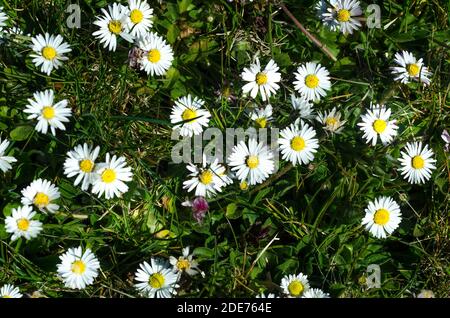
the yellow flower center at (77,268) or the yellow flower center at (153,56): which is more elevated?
the yellow flower center at (153,56)

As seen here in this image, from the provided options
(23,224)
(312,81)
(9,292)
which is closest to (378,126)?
(312,81)

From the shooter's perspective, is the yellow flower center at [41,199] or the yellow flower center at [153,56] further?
the yellow flower center at [153,56]

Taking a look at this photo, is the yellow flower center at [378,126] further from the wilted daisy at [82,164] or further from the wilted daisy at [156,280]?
the wilted daisy at [82,164]

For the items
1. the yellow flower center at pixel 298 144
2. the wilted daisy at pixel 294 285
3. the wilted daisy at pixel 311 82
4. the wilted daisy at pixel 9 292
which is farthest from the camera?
the wilted daisy at pixel 311 82

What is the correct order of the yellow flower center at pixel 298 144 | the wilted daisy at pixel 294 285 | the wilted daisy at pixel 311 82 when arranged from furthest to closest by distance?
the wilted daisy at pixel 311 82 → the yellow flower center at pixel 298 144 → the wilted daisy at pixel 294 285

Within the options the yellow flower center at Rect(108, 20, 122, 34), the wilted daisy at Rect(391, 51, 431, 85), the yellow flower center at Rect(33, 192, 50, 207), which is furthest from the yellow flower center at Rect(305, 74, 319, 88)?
the yellow flower center at Rect(33, 192, 50, 207)

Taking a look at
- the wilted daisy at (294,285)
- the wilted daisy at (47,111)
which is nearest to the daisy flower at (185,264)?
the wilted daisy at (294,285)

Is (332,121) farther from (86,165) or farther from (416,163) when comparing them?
(86,165)
